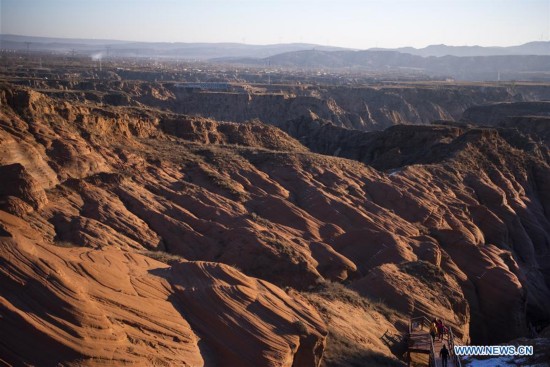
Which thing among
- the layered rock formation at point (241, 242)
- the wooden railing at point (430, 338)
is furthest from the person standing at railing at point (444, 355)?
the layered rock formation at point (241, 242)

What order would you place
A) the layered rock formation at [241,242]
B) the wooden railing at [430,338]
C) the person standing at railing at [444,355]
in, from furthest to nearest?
1. the wooden railing at [430,338]
2. the person standing at railing at [444,355]
3. the layered rock formation at [241,242]

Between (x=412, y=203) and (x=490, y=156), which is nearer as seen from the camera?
(x=412, y=203)

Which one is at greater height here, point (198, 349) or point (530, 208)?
point (198, 349)

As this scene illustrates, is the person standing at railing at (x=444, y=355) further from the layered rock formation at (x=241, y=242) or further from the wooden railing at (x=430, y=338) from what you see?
the layered rock formation at (x=241, y=242)

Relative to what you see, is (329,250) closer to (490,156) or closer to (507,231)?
(507,231)

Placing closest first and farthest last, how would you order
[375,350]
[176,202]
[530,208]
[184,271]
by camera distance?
[184,271] → [375,350] → [176,202] → [530,208]

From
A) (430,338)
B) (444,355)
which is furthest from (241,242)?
(444,355)

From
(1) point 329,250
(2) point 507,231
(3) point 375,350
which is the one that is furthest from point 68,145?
(2) point 507,231

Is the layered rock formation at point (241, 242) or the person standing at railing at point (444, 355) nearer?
the layered rock formation at point (241, 242)
